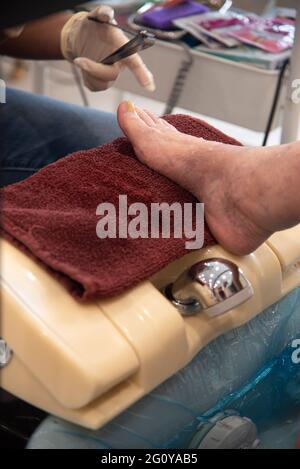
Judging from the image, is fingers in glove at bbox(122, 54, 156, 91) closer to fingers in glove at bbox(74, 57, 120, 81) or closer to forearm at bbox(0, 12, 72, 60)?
fingers in glove at bbox(74, 57, 120, 81)

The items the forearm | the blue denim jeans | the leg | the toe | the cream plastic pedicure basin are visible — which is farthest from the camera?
the forearm

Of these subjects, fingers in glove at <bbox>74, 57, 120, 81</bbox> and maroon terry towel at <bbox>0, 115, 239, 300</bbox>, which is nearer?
maroon terry towel at <bbox>0, 115, 239, 300</bbox>

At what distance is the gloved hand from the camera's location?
43.8 inches

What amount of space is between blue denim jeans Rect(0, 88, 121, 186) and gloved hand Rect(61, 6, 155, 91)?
7 cm

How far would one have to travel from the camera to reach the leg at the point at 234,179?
2.32 feet

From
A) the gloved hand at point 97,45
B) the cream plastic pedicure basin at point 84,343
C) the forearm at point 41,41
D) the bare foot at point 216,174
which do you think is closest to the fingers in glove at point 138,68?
the gloved hand at point 97,45

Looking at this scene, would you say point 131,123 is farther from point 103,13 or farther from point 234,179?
point 103,13

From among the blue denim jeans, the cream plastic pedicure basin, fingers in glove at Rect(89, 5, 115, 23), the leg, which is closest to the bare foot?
the leg

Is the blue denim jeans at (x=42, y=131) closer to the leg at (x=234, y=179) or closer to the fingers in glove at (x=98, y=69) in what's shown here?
the fingers in glove at (x=98, y=69)

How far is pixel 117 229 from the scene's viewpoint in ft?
2.26

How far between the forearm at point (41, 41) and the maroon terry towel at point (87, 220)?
1.48 feet

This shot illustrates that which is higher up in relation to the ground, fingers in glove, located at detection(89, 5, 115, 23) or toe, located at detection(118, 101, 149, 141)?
fingers in glove, located at detection(89, 5, 115, 23)

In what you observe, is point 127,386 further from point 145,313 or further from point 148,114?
point 148,114

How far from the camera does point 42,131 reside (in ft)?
3.60
